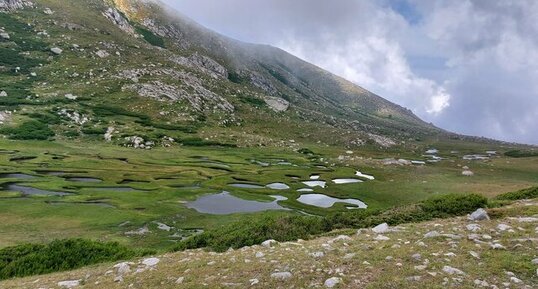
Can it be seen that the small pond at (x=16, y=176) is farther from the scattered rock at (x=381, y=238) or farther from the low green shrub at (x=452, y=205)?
the scattered rock at (x=381, y=238)

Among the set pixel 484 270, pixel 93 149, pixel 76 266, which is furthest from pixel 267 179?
pixel 484 270

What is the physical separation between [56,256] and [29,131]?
117846 millimetres

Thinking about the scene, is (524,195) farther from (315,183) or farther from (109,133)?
(109,133)

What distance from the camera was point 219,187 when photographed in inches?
2766

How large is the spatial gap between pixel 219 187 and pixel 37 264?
1997 inches

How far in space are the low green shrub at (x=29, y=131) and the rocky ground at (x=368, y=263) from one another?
114m

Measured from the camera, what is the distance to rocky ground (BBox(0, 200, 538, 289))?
38.0ft

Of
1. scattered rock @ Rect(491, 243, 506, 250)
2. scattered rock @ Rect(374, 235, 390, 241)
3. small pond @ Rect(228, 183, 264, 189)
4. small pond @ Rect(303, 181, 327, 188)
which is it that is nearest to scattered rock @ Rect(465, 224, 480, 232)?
scattered rock @ Rect(491, 243, 506, 250)

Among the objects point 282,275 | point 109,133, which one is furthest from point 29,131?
point 282,275

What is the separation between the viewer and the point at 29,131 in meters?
120

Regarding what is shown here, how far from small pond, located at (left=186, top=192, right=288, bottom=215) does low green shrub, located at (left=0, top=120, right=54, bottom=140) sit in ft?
264

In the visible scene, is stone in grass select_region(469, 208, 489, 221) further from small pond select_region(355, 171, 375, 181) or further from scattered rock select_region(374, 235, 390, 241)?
small pond select_region(355, 171, 375, 181)

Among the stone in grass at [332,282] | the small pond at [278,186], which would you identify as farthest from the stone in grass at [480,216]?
the small pond at [278,186]

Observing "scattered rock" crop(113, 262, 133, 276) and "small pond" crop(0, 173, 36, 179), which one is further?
"small pond" crop(0, 173, 36, 179)
